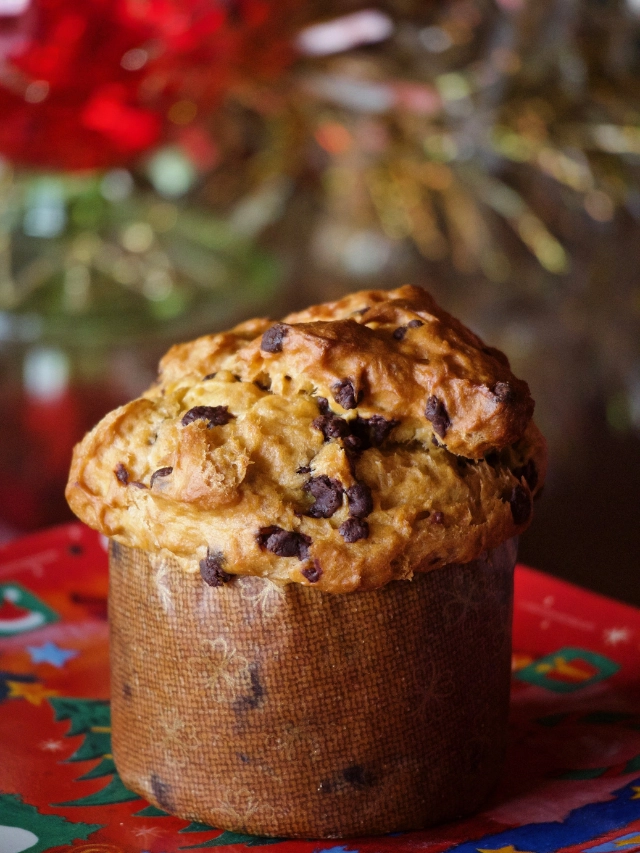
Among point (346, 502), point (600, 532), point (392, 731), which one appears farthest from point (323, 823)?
point (600, 532)

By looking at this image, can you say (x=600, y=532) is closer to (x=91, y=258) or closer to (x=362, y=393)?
(x=362, y=393)

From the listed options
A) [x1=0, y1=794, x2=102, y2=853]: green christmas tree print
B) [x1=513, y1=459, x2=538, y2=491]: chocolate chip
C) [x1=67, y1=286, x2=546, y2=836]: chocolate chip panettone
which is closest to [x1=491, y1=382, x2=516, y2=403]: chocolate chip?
[x1=67, y1=286, x2=546, y2=836]: chocolate chip panettone

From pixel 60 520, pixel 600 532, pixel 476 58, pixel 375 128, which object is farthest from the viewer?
pixel 375 128

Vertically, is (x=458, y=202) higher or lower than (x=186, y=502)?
lower

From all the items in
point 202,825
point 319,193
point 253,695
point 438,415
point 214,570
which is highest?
point 438,415

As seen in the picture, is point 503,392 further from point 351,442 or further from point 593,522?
point 593,522

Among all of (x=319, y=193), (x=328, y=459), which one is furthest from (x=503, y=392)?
(x=319, y=193)

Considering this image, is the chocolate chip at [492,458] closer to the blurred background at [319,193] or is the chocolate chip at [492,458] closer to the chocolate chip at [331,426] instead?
the chocolate chip at [331,426]

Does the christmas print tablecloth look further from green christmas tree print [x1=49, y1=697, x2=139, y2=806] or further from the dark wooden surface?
the dark wooden surface
